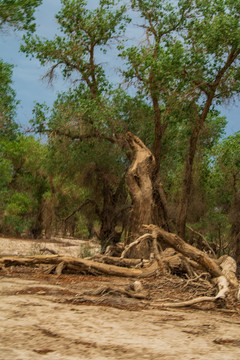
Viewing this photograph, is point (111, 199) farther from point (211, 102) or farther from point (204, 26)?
point (204, 26)

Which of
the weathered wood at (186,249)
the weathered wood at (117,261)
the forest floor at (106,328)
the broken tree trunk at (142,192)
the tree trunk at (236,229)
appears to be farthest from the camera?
the tree trunk at (236,229)

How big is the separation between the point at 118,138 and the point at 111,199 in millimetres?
3900

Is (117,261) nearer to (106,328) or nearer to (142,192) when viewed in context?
(142,192)

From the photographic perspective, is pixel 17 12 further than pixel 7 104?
No

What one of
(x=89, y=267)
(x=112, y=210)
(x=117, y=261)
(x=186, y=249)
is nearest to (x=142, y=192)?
(x=117, y=261)

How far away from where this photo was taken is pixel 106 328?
382 cm

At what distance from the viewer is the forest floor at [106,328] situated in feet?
9.89

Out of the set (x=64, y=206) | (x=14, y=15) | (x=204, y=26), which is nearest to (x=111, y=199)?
(x=204, y=26)

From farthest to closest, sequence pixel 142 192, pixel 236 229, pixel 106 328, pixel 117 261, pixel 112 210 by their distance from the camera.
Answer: pixel 112 210 < pixel 236 229 < pixel 142 192 < pixel 117 261 < pixel 106 328

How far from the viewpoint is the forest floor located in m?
3.02

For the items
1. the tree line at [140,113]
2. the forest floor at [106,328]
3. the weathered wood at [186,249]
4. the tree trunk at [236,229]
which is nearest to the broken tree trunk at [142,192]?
the tree line at [140,113]

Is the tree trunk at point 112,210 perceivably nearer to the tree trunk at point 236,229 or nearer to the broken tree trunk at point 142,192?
the broken tree trunk at point 142,192

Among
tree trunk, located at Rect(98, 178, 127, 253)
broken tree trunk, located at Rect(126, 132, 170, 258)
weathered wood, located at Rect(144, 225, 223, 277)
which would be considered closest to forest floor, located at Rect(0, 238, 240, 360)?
weathered wood, located at Rect(144, 225, 223, 277)

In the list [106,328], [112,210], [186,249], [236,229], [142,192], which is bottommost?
[106,328]
